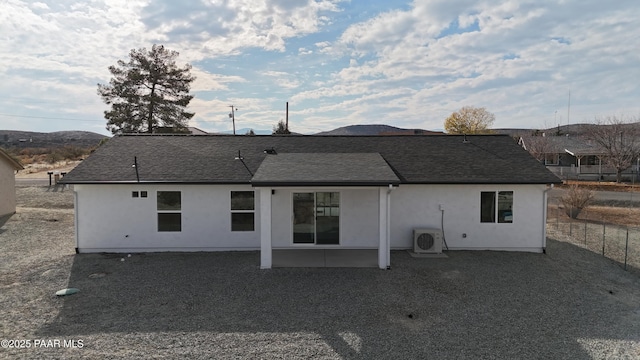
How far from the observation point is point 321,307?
27.2 feet

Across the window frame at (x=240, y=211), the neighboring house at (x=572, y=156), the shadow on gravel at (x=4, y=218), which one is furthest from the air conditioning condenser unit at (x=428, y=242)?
the neighboring house at (x=572, y=156)

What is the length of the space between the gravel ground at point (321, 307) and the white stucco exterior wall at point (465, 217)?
0.59m

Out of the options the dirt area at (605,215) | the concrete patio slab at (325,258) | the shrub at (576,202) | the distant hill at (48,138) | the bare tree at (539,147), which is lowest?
the concrete patio slab at (325,258)

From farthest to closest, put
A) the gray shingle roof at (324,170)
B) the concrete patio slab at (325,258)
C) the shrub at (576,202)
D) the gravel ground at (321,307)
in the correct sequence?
1. the shrub at (576,202)
2. the concrete patio slab at (325,258)
3. the gray shingle roof at (324,170)
4. the gravel ground at (321,307)

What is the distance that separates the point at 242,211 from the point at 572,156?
139ft

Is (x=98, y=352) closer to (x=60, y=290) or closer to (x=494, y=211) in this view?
(x=60, y=290)

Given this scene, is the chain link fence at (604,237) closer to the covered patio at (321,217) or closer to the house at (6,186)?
the covered patio at (321,217)

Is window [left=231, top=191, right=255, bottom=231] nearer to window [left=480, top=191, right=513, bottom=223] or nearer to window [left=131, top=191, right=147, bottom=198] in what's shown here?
window [left=131, top=191, right=147, bottom=198]

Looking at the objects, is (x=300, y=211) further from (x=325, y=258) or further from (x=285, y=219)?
(x=325, y=258)

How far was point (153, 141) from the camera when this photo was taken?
15898 millimetres

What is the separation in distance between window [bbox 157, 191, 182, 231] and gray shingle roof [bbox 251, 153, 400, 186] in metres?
3.10

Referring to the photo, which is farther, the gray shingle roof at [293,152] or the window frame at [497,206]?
the window frame at [497,206]

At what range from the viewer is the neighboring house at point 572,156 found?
38.1 m

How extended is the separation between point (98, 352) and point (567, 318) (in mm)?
8809
